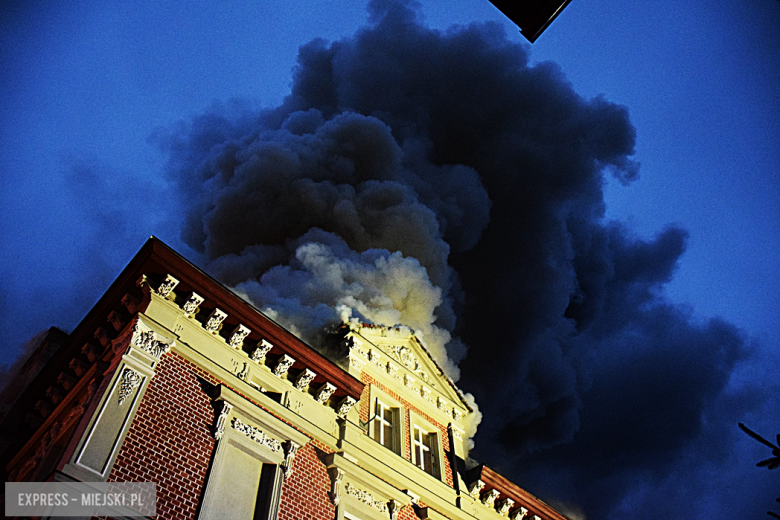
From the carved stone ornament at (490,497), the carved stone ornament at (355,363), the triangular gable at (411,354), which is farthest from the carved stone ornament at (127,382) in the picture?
the carved stone ornament at (490,497)

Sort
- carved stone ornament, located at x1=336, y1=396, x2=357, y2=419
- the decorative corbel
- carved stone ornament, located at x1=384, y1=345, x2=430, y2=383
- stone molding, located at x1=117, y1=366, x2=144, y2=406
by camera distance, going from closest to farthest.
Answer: stone molding, located at x1=117, y1=366, x2=144, y2=406 → the decorative corbel → carved stone ornament, located at x1=336, y1=396, x2=357, y2=419 → carved stone ornament, located at x1=384, y1=345, x2=430, y2=383

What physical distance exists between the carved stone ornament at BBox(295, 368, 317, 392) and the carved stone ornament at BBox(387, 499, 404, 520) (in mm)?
3108

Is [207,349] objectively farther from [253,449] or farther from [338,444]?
[338,444]

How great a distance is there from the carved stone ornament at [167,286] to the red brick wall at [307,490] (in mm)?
4040

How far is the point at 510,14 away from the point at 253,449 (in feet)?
27.3

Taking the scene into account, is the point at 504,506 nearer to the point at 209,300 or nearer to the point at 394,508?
the point at 394,508

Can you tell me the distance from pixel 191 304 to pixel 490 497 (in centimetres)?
971

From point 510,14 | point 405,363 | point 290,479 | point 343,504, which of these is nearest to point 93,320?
point 290,479

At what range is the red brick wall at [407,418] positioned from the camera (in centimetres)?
1316

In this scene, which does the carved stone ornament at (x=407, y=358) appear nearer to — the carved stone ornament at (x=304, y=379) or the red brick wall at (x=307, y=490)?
the carved stone ornament at (x=304, y=379)

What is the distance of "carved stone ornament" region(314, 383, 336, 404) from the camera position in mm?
11773

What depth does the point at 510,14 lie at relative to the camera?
5266mm

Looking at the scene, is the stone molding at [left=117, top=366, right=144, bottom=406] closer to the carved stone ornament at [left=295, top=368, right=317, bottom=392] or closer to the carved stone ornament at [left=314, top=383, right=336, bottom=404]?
the carved stone ornament at [left=295, top=368, right=317, bottom=392]

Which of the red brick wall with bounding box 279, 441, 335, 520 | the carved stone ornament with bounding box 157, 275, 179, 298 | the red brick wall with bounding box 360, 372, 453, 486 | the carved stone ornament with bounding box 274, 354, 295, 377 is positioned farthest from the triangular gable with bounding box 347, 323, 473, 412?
the carved stone ornament with bounding box 157, 275, 179, 298
